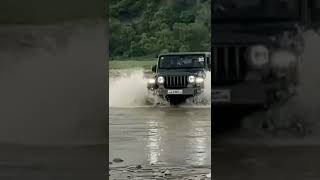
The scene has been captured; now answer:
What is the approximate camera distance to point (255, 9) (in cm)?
677

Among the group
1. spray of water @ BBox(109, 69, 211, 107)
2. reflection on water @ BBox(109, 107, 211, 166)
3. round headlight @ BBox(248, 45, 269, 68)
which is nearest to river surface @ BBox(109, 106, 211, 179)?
reflection on water @ BBox(109, 107, 211, 166)

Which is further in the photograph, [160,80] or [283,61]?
[160,80]

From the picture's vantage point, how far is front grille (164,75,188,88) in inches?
851

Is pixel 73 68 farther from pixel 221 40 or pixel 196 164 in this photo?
pixel 196 164

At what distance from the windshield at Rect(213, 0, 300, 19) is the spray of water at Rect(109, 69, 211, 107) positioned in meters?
14.7

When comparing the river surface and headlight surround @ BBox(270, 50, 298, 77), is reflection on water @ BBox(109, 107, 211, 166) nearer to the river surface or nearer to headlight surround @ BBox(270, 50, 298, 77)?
the river surface

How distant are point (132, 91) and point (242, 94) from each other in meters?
20.5

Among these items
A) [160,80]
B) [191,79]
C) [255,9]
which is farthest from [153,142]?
[160,80]

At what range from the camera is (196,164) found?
1084 centimetres

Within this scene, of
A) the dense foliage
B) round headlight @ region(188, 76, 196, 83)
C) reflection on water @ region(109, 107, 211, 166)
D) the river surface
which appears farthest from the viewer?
the dense foliage

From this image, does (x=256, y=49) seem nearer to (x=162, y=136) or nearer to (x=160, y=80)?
(x=162, y=136)

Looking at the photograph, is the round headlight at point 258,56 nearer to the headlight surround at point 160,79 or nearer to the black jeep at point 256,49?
the black jeep at point 256,49

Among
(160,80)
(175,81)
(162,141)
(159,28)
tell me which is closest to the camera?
(162,141)

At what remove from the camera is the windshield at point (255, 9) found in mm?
6703
